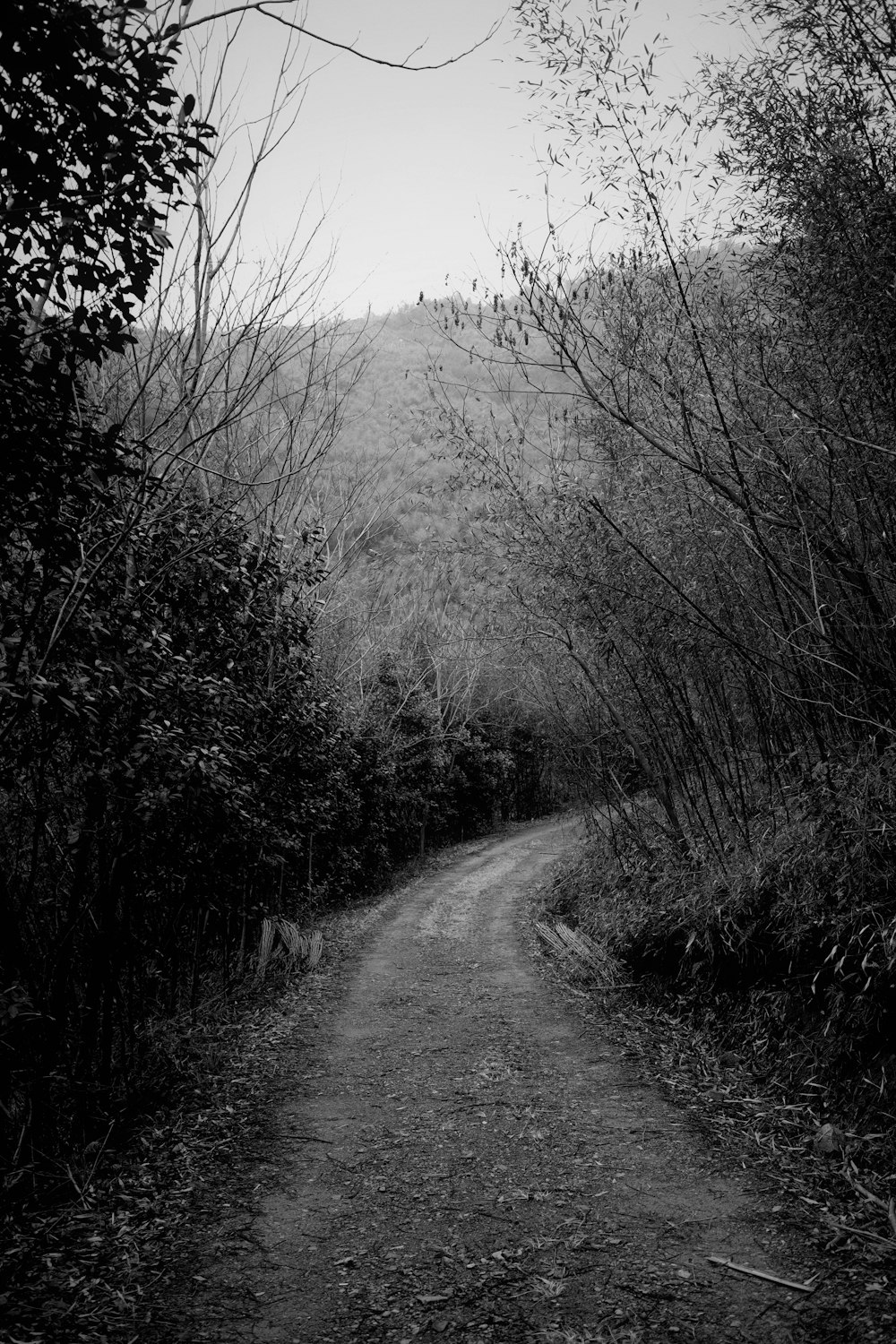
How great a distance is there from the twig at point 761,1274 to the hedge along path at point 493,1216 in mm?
17

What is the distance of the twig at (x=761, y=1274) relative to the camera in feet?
8.25

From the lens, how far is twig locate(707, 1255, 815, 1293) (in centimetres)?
252

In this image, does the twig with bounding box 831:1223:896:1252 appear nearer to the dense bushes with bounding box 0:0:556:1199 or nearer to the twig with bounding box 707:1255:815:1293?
the twig with bounding box 707:1255:815:1293

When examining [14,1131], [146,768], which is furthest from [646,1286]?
[146,768]

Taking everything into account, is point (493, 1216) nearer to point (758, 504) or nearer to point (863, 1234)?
point (863, 1234)

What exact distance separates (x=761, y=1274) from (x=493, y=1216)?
100 cm

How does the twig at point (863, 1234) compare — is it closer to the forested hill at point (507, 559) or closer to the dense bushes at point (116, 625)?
the forested hill at point (507, 559)

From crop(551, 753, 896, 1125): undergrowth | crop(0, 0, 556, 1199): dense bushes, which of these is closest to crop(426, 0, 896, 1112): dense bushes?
crop(551, 753, 896, 1125): undergrowth

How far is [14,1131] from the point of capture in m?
3.35

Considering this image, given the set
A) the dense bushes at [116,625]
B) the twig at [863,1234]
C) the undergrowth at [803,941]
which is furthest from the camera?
the undergrowth at [803,941]

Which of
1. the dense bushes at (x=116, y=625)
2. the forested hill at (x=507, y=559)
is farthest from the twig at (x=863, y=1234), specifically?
the dense bushes at (x=116, y=625)

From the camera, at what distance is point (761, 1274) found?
2.60m

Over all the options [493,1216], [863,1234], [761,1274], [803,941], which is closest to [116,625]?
[493,1216]

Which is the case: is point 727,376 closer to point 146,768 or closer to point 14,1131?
point 146,768
